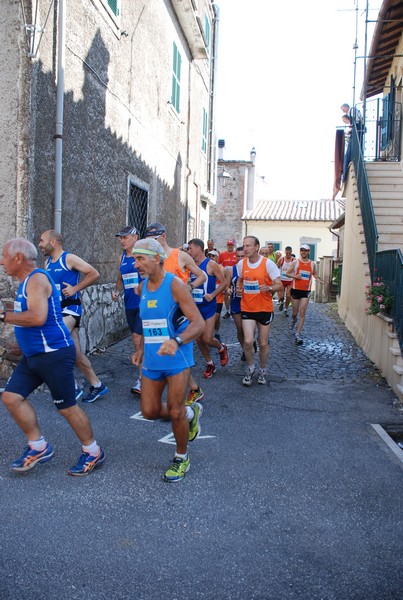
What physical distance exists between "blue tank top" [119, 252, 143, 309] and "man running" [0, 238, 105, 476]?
252cm

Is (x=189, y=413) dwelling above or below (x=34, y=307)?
below

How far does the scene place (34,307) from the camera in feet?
12.8

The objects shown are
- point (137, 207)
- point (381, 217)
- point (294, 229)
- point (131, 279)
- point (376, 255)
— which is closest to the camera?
point (131, 279)

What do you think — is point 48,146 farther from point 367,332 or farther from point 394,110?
point 394,110

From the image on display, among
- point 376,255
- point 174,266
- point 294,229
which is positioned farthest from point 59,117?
point 294,229

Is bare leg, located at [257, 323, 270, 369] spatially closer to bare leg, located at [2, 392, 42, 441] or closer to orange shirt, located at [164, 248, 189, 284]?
orange shirt, located at [164, 248, 189, 284]

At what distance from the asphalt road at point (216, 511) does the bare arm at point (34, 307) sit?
46.9 inches

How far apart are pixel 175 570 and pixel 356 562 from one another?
1.02 meters

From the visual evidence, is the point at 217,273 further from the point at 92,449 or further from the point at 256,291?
the point at 92,449

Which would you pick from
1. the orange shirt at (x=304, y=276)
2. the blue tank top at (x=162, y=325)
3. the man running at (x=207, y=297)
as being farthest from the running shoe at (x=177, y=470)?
the orange shirt at (x=304, y=276)

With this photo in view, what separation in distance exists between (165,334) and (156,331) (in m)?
0.08

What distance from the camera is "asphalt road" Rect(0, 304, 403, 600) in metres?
2.93

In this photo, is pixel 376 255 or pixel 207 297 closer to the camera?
pixel 207 297

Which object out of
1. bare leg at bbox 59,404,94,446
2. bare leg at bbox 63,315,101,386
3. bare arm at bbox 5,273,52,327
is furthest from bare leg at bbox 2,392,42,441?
bare leg at bbox 63,315,101,386
